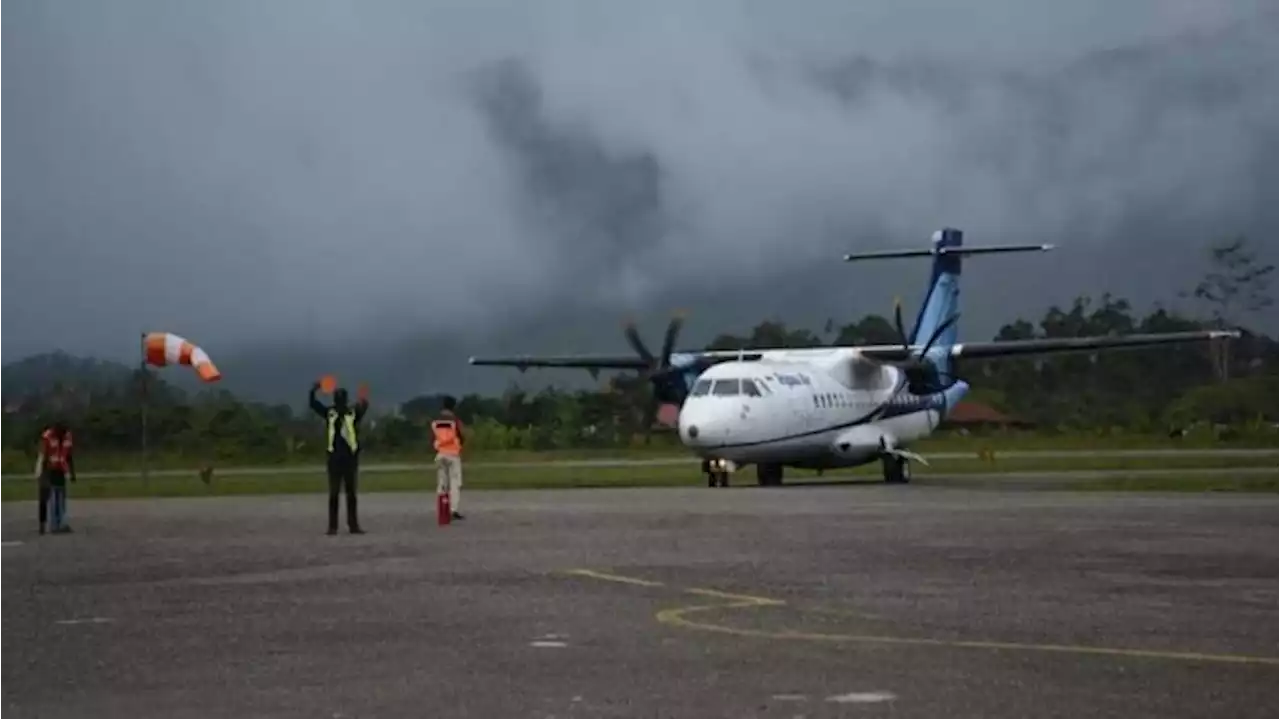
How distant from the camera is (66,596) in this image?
53.7 ft

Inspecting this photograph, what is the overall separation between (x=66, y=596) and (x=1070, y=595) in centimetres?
827

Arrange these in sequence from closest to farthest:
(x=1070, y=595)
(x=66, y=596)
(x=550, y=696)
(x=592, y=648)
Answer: (x=550, y=696) → (x=592, y=648) → (x=1070, y=595) → (x=66, y=596)

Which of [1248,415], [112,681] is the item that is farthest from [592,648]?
[1248,415]

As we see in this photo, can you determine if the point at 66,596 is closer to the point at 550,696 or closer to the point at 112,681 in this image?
the point at 112,681

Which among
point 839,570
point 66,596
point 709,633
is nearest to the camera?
point 709,633

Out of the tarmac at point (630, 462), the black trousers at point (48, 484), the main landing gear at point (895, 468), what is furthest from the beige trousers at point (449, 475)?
the tarmac at point (630, 462)

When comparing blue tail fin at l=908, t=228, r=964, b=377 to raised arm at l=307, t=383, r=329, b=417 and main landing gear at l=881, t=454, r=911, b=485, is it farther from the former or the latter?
raised arm at l=307, t=383, r=329, b=417

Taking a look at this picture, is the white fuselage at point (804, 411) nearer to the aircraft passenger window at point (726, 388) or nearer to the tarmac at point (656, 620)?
the aircraft passenger window at point (726, 388)

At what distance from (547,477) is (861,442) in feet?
31.7

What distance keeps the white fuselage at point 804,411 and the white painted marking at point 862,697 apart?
3305 cm

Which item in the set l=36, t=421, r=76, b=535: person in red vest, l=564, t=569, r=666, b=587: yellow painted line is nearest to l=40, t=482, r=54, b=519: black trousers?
l=36, t=421, r=76, b=535: person in red vest

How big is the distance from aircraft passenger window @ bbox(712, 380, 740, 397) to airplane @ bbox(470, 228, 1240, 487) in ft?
0.12

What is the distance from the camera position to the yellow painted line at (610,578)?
654 inches

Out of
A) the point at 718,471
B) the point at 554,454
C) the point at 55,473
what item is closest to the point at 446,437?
the point at 55,473
